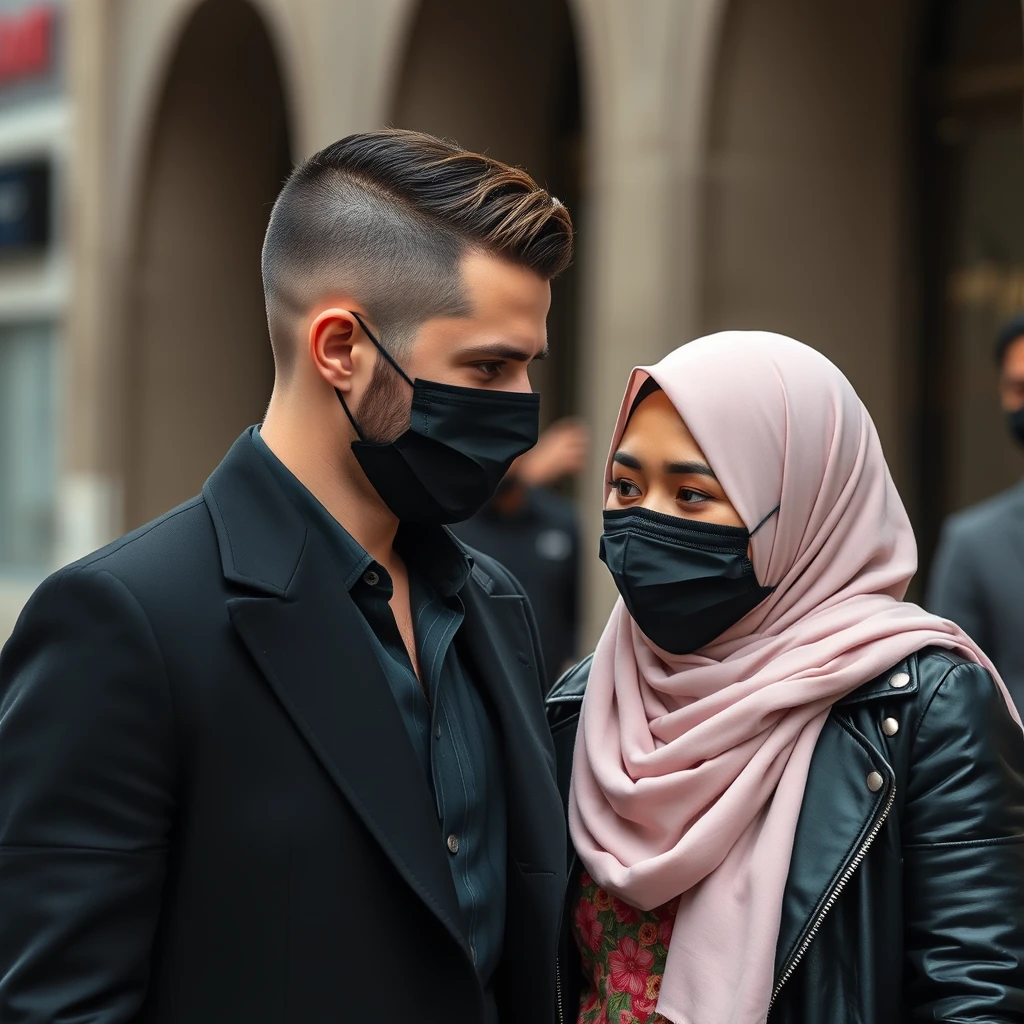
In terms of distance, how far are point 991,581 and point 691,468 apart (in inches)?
97.8

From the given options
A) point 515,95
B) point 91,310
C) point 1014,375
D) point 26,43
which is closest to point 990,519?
point 1014,375

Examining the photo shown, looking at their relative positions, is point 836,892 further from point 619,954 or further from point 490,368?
point 490,368

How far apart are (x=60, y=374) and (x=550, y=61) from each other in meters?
5.79

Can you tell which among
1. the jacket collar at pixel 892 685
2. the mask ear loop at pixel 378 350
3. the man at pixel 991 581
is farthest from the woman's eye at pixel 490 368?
the man at pixel 991 581

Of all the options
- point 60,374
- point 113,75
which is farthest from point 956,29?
point 60,374

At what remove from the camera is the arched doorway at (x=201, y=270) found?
1180cm

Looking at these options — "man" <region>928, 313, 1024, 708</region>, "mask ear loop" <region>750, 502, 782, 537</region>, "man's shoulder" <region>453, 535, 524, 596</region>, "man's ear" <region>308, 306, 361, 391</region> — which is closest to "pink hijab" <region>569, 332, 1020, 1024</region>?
"mask ear loop" <region>750, 502, 782, 537</region>

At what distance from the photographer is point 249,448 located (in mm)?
2312

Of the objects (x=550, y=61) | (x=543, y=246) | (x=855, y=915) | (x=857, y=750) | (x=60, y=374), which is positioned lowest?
(x=60, y=374)

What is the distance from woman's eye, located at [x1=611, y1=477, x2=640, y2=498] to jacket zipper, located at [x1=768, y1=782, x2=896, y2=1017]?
2.11 ft

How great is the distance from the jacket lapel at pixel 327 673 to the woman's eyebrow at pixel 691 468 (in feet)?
1.93

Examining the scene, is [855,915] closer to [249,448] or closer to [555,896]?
[555,896]

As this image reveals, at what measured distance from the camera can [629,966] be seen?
249 cm

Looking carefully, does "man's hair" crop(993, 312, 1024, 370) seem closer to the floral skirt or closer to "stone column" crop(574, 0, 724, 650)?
"stone column" crop(574, 0, 724, 650)
